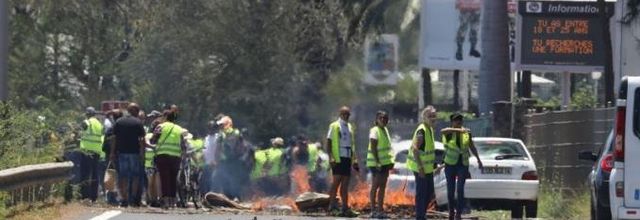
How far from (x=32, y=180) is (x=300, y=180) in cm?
1167

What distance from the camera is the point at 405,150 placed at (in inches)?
1163

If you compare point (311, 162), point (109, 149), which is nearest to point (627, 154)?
point (109, 149)

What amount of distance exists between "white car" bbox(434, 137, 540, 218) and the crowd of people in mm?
1269

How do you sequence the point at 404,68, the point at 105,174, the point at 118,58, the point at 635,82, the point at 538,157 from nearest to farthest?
the point at 635,82, the point at 105,174, the point at 538,157, the point at 118,58, the point at 404,68

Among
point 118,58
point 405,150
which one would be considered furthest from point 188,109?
point 405,150

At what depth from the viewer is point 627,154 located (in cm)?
1605

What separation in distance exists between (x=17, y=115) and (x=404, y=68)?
30970 mm

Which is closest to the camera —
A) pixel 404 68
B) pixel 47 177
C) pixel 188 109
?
pixel 47 177

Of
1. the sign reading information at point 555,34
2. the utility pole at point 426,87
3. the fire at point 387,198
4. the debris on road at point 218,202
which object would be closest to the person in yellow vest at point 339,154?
the debris on road at point 218,202

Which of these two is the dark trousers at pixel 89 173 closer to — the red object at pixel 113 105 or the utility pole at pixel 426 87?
the red object at pixel 113 105

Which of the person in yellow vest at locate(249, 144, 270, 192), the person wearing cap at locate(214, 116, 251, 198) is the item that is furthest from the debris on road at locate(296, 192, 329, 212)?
the person in yellow vest at locate(249, 144, 270, 192)

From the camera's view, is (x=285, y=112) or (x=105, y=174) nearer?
(x=105, y=174)

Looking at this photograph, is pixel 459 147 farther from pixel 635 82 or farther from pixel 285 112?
pixel 285 112

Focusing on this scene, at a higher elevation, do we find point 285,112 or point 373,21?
point 373,21
